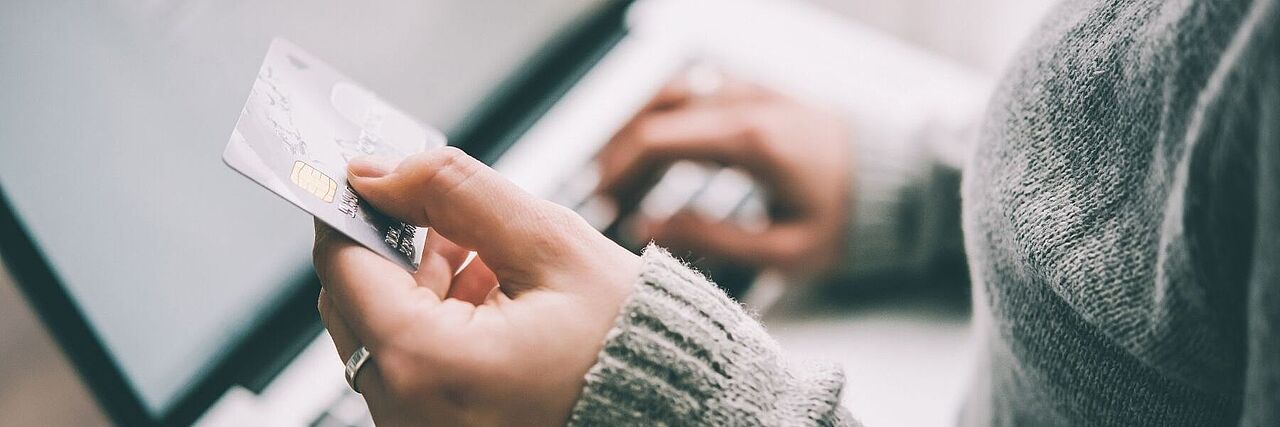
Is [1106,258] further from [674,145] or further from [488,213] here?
[674,145]

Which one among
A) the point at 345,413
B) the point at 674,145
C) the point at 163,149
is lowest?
the point at 345,413

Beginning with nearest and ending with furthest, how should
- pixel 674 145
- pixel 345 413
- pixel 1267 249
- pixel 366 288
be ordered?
pixel 1267 249
pixel 366 288
pixel 345 413
pixel 674 145

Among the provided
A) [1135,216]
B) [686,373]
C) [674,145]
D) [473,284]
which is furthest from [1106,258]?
[674,145]

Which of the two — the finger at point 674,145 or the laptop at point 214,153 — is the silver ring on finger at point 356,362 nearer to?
the laptop at point 214,153

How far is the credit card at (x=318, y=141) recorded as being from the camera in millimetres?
314

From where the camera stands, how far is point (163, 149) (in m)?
0.37

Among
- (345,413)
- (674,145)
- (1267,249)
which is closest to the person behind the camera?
(1267,249)

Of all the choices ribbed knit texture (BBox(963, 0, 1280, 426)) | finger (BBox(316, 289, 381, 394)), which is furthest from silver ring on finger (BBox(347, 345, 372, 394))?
ribbed knit texture (BBox(963, 0, 1280, 426))

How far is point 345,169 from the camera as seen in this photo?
361 millimetres

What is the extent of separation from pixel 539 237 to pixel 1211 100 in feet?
0.77

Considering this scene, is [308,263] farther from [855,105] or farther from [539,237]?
[855,105]

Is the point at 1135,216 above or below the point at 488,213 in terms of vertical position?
above

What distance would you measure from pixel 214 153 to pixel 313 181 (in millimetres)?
107

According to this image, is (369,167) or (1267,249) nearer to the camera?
(1267,249)
